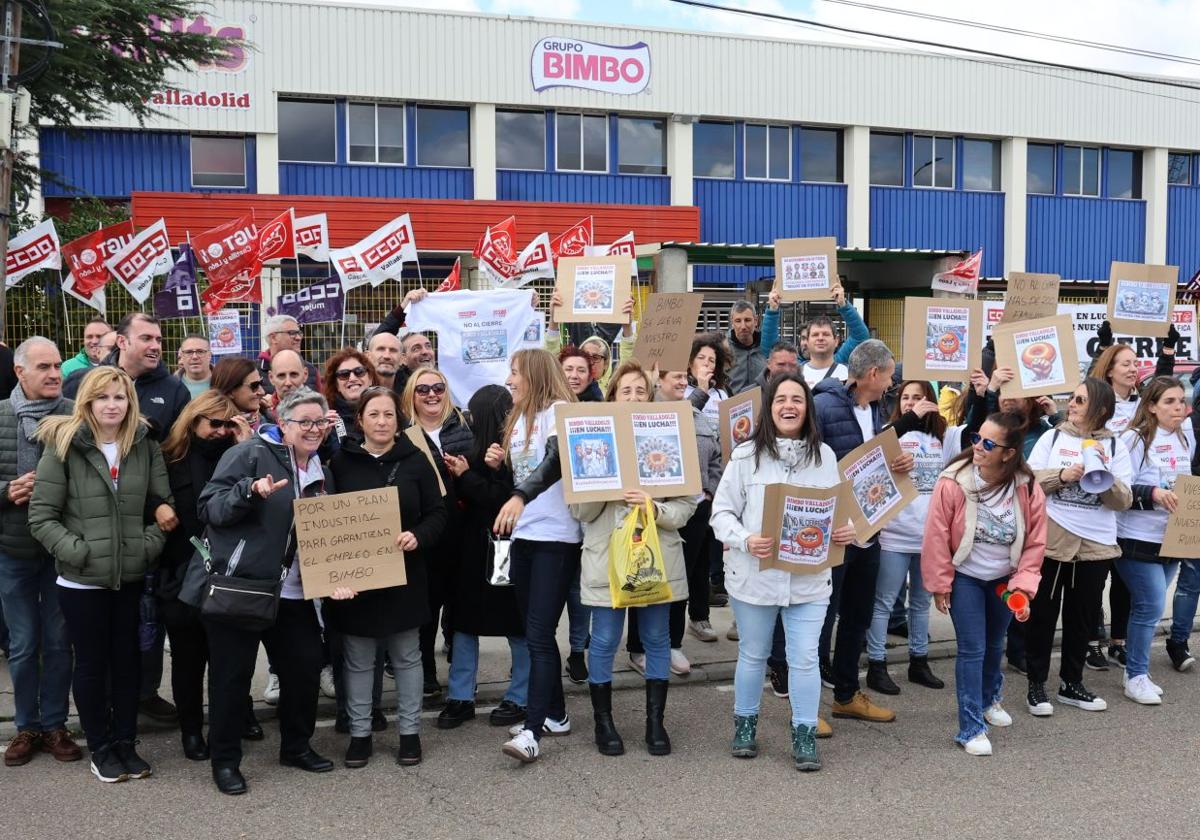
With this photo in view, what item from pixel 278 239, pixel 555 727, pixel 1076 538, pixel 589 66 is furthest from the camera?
pixel 589 66

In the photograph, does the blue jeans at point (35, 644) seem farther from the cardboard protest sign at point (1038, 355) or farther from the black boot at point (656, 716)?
the cardboard protest sign at point (1038, 355)

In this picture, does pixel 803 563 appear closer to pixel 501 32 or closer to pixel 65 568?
pixel 65 568

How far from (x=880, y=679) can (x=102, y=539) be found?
4394 millimetres

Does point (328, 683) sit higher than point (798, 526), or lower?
lower

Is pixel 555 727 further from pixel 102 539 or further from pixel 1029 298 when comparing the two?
pixel 1029 298

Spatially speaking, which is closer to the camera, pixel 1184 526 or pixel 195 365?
pixel 1184 526

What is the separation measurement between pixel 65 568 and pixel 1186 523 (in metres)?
6.10

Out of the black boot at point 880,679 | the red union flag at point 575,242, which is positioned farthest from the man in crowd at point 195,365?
the red union flag at point 575,242

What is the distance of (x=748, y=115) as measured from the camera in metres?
27.2

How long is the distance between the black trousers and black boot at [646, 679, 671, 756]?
2.24 metres

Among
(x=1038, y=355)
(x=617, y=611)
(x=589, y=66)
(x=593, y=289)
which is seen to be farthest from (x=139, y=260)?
(x=589, y=66)

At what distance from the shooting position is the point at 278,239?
41.2 feet

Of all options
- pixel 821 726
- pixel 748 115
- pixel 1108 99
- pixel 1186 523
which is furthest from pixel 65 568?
pixel 1108 99

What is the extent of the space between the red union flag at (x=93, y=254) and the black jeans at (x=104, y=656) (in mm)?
7293
